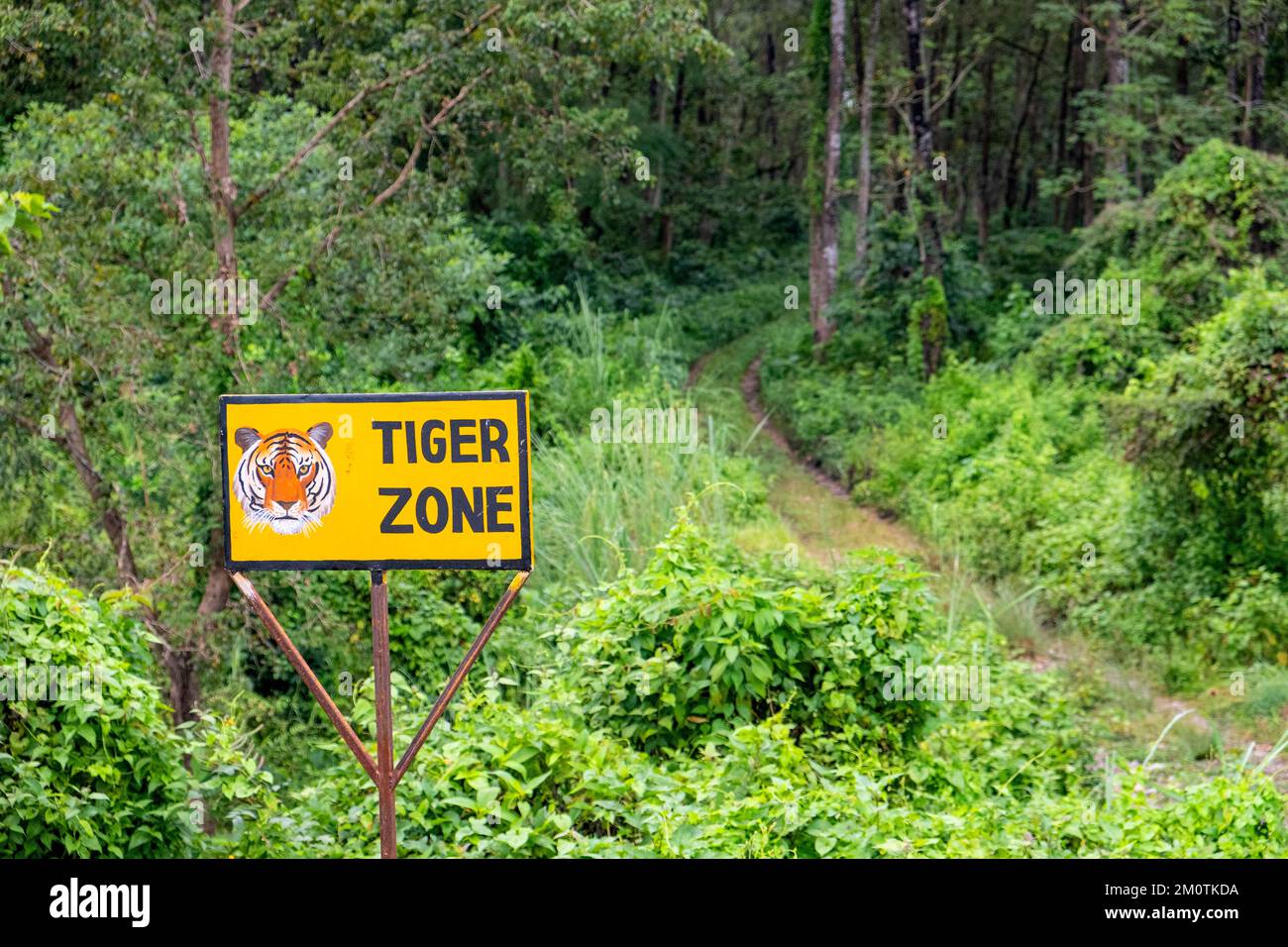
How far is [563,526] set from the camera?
11188 millimetres

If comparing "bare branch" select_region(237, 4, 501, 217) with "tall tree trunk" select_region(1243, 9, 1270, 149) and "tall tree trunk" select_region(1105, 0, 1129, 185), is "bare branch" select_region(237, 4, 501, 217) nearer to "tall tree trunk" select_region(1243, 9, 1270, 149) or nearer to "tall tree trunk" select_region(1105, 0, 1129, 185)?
"tall tree trunk" select_region(1105, 0, 1129, 185)

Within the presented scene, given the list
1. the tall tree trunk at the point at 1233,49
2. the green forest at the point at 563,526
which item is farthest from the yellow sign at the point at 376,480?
the tall tree trunk at the point at 1233,49

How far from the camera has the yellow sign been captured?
4414mm

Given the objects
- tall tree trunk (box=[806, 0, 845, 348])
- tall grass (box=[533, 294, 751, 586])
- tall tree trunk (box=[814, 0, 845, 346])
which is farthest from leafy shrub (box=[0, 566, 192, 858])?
tall tree trunk (box=[806, 0, 845, 348])

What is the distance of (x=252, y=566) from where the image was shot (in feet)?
14.6

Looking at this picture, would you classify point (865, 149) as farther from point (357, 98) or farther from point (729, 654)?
point (729, 654)

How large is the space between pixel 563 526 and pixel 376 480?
6.73 m

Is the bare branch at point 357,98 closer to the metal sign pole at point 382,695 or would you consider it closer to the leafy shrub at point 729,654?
the leafy shrub at point 729,654

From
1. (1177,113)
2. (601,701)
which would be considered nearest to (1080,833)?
(601,701)

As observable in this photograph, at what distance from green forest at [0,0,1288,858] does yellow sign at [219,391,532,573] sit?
1268 mm

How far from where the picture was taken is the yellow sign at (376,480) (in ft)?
14.5

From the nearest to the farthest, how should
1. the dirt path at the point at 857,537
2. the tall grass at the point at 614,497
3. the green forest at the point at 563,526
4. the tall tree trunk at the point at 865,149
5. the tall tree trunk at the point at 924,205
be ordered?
1. the green forest at the point at 563,526
2. the dirt path at the point at 857,537
3. the tall grass at the point at 614,497
4. the tall tree trunk at the point at 924,205
5. the tall tree trunk at the point at 865,149

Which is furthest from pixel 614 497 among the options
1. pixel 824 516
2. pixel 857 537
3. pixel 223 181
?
pixel 824 516

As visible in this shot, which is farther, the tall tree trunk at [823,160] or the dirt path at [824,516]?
the tall tree trunk at [823,160]
